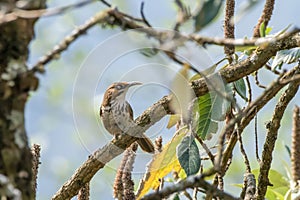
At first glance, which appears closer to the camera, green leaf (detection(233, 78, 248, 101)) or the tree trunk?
the tree trunk

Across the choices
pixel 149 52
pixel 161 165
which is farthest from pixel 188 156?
pixel 149 52

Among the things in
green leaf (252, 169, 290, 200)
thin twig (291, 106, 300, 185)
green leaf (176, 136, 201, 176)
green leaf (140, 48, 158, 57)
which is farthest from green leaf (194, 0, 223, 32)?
green leaf (252, 169, 290, 200)

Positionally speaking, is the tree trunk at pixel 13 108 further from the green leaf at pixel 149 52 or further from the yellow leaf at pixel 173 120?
the yellow leaf at pixel 173 120

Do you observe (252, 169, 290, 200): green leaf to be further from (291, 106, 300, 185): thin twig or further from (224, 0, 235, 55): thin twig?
(224, 0, 235, 55): thin twig

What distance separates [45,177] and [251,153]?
1626 mm

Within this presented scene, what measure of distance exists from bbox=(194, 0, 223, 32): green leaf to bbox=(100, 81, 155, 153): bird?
2.49ft

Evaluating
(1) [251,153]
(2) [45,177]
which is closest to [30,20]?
(1) [251,153]

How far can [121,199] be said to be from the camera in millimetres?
1085

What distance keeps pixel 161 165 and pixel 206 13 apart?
2.40ft

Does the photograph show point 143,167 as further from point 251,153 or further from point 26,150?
point 251,153

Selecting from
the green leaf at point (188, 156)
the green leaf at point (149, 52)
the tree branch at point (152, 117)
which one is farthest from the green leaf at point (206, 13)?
the tree branch at point (152, 117)

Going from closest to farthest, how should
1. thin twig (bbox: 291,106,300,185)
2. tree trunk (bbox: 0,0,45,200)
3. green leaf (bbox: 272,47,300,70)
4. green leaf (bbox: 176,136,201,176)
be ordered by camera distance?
tree trunk (bbox: 0,0,45,200) < green leaf (bbox: 176,136,201,176) < green leaf (bbox: 272,47,300,70) < thin twig (bbox: 291,106,300,185)

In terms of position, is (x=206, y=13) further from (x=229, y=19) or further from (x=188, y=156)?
(x=229, y=19)

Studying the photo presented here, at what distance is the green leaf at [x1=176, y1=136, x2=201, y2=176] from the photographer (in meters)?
1.17
